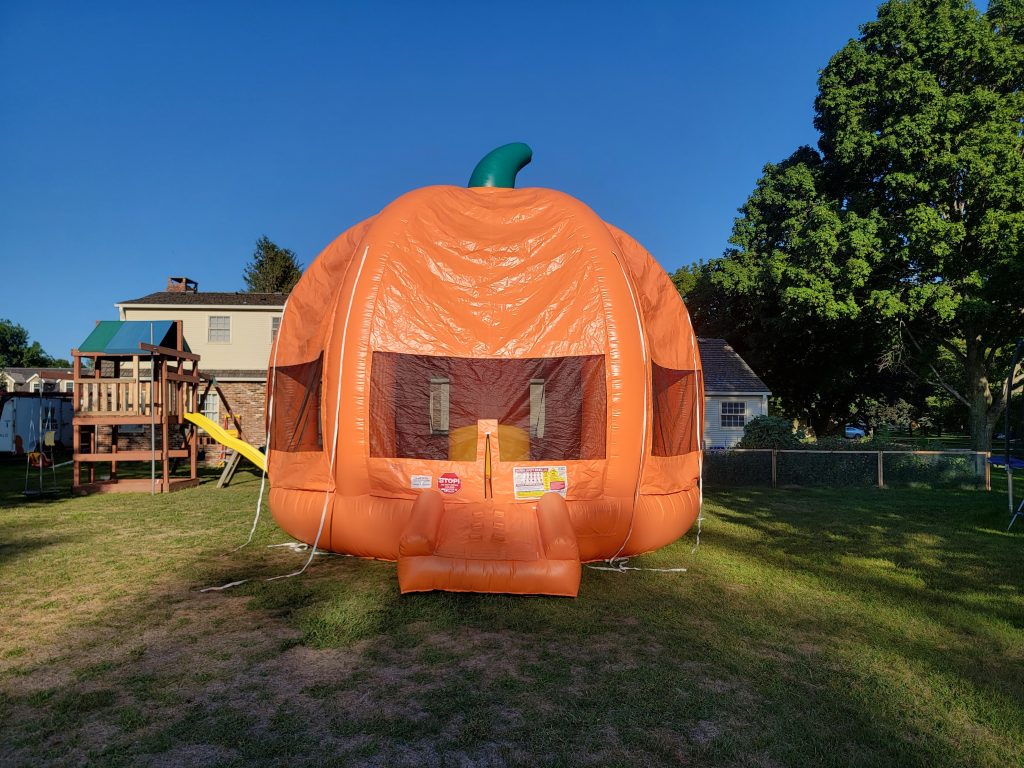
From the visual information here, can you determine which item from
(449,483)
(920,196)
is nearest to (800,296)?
(920,196)

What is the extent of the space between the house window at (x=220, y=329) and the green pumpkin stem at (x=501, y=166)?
60.9 feet

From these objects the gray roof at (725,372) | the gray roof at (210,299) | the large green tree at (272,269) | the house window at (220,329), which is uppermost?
the large green tree at (272,269)

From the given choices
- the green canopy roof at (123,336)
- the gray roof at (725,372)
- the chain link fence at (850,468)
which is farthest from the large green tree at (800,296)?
the green canopy roof at (123,336)

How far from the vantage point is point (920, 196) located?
1970 centimetres

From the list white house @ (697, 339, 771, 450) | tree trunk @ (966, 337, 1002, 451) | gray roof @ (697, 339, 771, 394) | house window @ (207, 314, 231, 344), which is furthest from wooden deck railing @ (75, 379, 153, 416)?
tree trunk @ (966, 337, 1002, 451)

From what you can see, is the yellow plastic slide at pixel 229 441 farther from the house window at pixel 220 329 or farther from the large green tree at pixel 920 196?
the large green tree at pixel 920 196

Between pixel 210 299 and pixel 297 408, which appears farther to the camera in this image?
pixel 210 299

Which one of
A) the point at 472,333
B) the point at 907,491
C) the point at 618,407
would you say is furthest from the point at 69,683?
the point at 907,491

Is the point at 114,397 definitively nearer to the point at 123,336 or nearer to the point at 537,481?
the point at 123,336

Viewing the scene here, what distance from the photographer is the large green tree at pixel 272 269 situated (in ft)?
136

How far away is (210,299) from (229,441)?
12.8 meters

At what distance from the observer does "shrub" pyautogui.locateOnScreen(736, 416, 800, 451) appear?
1702 centimetres

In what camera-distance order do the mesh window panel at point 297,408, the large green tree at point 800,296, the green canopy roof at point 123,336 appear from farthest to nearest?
the large green tree at point 800,296
the green canopy roof at point 123,336
the mesh window panel at point 297,408

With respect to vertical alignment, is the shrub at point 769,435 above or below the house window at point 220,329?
below
